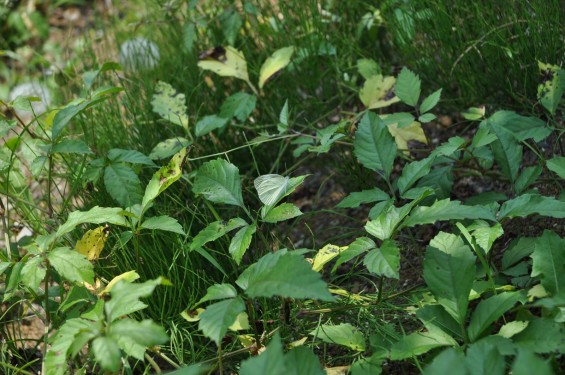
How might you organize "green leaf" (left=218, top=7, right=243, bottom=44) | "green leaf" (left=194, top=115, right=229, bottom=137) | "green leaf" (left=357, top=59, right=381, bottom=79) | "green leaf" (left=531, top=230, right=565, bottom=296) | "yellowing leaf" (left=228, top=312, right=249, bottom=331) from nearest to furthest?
"green leaf" (left=531, top=230, right=565, bottom=296) < "yellowing leaf" (left=228, top=312, right=249, bottom=331) < "green leaf" (left=194, top=115, right=229, bottom=137) < "green leaf" (left=357, top=59, right=381, bottom=79) < "green leaf" (left=218, top=7, right=243, bottom=44)

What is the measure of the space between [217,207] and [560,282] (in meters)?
0.89

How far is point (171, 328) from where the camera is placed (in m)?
1.50

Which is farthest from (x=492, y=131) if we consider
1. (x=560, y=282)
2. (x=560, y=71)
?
(x=560, y=282)

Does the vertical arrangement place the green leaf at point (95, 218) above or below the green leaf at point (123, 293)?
above

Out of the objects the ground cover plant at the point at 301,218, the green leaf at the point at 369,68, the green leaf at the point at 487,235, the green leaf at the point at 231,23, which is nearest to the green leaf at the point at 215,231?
the ground cover plant at the point at 301,218

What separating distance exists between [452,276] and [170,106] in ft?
3.16

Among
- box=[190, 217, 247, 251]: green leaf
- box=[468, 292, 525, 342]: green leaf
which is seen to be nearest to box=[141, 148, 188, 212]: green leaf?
box=[190, 217, 247, 251]: green leaf

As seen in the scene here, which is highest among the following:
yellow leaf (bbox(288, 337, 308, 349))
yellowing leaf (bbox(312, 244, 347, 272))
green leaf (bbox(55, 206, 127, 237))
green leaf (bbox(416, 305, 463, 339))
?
green leaf (bbox(55, 206, 127, 237))

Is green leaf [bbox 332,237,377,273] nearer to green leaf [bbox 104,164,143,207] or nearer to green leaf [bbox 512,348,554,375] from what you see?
green leaf [bbox 512,348,554,375]

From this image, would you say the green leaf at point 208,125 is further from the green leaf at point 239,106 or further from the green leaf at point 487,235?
the green leaf at point 487,235

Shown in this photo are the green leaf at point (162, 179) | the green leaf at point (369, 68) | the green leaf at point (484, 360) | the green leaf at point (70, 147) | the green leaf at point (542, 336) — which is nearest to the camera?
the green leaf at point (484, 360)

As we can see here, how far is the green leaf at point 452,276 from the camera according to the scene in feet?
4.09

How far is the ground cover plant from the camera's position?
4.01 feet

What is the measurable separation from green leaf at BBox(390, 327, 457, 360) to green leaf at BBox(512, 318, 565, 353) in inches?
4.7
